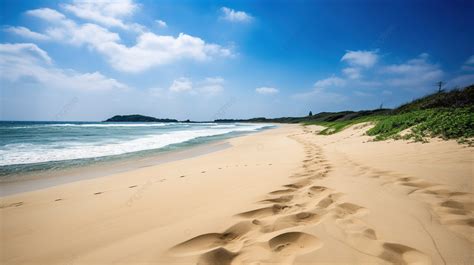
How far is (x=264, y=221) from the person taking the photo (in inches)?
98.7

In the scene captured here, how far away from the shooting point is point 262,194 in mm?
3410

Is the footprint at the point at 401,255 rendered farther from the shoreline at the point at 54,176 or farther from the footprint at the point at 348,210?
the shoreline at the point at 54,176

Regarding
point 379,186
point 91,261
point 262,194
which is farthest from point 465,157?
point 91,261

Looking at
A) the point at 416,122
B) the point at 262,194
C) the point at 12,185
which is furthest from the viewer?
the point at 416,122

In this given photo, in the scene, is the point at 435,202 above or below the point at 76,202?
above

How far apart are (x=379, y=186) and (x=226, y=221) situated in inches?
105

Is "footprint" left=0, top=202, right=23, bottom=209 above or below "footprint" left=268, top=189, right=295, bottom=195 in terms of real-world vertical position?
below

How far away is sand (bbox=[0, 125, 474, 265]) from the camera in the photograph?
190cm

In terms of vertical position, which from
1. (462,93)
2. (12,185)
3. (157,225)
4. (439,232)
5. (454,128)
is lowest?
(12,185)

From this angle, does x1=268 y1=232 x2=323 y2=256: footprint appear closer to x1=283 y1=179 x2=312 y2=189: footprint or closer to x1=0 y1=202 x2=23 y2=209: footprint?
x1=283 y1=179 x2=312 y2=189: footprint

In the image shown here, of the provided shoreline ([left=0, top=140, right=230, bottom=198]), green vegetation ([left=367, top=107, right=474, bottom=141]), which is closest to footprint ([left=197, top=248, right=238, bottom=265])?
shoreline ([left=0, top=140, right=230, bottom=198])

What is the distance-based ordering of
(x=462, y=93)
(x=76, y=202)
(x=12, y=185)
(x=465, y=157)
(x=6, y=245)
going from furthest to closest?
(x=462, y=93)
(x=12, y=185)
(x=465, y=157)
(x=76, y=202)
(x=6, y=245)

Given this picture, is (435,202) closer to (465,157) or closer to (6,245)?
(465,157)

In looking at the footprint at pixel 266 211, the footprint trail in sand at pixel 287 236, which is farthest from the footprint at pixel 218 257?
the footprint at pixel 266 211
